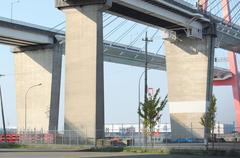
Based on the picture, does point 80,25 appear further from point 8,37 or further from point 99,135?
point 8,37

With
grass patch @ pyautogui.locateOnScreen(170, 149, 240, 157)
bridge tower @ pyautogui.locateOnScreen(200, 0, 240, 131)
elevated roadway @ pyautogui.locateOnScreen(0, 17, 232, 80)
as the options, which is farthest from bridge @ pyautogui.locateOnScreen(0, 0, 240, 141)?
grass patch @ pyautogui.locateOnScreen(170, 149, 240, 157)

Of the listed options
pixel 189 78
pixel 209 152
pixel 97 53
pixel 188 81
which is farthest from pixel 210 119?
pixel 209 152

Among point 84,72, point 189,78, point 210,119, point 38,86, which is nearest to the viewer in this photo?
point 84,72

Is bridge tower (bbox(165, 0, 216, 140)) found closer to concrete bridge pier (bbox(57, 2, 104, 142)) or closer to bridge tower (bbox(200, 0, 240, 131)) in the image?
bridge tower (bbox(200, 0, 240, 131))

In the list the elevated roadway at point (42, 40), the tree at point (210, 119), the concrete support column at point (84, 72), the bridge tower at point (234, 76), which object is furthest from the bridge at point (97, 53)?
the bridge tower at point (234, 76)

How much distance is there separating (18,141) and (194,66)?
84.6 ft

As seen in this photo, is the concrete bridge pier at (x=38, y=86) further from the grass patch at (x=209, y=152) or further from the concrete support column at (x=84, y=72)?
the grass patch at (x=209, y=152)

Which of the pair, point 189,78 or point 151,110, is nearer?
point 151,110

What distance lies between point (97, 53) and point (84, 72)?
7.56 ft

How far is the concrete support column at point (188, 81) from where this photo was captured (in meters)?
76.8

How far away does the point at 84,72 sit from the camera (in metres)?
57.2

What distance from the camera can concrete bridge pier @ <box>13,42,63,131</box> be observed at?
80.8m

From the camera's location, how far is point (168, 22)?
72438mm

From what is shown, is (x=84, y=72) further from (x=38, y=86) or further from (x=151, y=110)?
(x=38, y=86)
